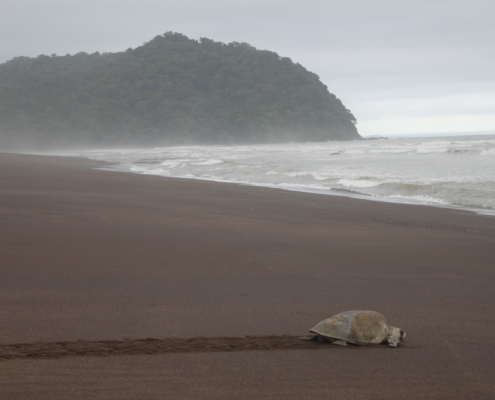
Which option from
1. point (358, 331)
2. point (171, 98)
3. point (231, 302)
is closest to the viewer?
point (358, 331)

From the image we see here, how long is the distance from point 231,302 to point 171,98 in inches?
3669

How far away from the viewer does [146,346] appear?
3342 mm

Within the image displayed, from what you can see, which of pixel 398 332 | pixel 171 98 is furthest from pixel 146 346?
pixel 171 98

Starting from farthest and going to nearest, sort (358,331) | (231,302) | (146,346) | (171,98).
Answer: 1. (171,98)
2. (231,302)
3. (358,331)
4. (146,346)

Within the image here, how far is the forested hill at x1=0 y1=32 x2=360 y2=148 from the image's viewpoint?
83625mm

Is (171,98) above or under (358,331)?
above

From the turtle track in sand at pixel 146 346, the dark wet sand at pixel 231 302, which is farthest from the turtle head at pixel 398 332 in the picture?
the turtle track in sand at pixel 146 346

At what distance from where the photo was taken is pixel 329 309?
4.26 meters

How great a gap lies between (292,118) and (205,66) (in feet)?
61.6

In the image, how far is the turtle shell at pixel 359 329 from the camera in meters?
3.49

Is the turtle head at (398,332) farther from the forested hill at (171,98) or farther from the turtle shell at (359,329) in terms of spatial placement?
the forested hill at (171,98)

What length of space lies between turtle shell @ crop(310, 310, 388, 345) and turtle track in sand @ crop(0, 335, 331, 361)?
4.2 inches

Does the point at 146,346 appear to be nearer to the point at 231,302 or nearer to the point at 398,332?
the point at 231,302

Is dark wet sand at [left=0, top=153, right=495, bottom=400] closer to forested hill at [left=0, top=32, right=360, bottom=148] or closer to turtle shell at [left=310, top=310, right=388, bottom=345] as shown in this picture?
turtle shell at [left=310, top=310, right=388, bottom=345]
